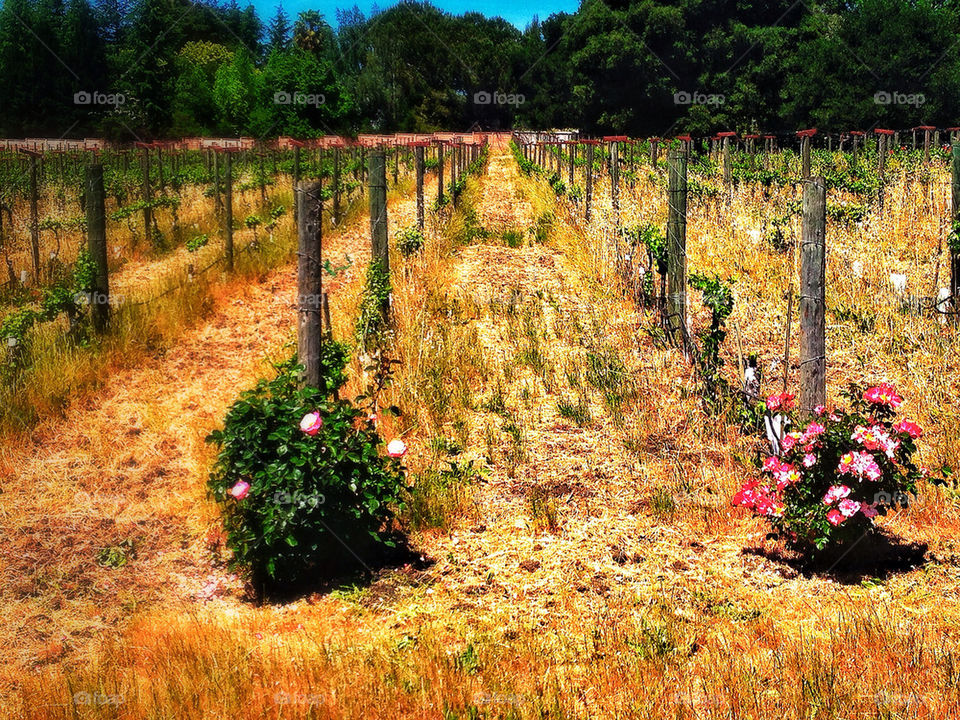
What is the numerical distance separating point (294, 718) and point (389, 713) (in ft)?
1.25

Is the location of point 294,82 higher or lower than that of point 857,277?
higher

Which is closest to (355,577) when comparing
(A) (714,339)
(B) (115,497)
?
(B) (115,497)

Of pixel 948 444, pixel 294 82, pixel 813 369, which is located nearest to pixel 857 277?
pixel 948 444

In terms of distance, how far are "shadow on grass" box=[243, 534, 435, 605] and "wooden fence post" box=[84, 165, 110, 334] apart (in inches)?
194

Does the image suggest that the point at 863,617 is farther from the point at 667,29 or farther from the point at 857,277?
the point at 667,29

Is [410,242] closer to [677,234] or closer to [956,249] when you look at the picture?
[677,234]

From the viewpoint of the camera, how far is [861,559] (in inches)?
190

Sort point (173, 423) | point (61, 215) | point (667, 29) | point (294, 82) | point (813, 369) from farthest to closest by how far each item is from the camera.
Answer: point (667, 29) < point (294, 82) < point (61, 215) < point (173, 423) < point (813, 369)

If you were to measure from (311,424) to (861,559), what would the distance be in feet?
10.5

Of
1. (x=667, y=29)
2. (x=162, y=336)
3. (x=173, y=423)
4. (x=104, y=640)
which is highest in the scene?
(x=667, y=29)

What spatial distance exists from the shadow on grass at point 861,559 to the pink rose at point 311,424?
2.70 m

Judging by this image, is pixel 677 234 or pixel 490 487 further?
pixel 677 234

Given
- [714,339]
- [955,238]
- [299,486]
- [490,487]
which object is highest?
[955,238]

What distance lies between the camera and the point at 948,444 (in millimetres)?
5973
